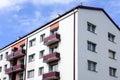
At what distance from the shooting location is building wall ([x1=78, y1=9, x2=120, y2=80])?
148ft

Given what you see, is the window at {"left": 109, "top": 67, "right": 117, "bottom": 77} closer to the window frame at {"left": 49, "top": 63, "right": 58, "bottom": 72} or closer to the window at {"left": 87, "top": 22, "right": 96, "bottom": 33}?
the window at {"left": 87, "top": 22, "right": 96, "bottom": 33}

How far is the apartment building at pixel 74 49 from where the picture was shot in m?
45.3

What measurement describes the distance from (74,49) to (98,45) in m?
5.92

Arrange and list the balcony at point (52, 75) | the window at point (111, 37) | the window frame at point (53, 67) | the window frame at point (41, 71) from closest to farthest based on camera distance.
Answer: the balcony at point (52, 75) → the window frame at point (53, 67) → the window frame at point (41, 71) → the window at point (111, 37)

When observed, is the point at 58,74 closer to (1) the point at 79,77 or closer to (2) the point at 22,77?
(1) the point at 79,77

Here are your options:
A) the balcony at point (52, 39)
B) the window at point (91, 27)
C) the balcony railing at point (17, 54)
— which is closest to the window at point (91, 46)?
the window at point (91, 27)

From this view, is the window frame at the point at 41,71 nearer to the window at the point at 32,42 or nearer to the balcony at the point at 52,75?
the balcony at the point at 52,75

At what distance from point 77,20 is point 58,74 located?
8882 millimetres

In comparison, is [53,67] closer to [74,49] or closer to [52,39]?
[52,39]

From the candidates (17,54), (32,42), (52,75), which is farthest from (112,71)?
(17,54)

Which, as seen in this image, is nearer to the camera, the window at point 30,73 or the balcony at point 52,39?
the balcony at point 52,39

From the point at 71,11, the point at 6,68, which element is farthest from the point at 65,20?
the point at 6,68

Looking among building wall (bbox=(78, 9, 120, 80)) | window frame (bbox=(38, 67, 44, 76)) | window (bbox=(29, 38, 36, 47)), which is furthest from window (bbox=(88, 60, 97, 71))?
window (bbox=(29, 38, 36, 47))

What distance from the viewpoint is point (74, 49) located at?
147 feet
